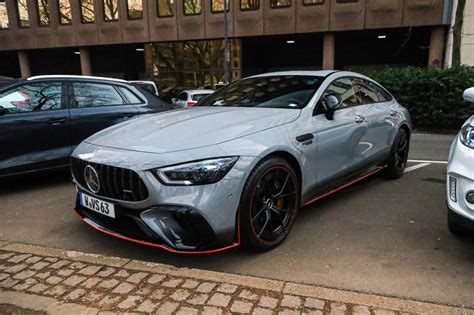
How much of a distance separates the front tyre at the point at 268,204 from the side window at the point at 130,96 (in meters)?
3.38

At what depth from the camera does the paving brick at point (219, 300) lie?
2.58 m

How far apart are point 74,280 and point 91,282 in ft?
0.44

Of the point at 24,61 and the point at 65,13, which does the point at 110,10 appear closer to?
the point at 65,13

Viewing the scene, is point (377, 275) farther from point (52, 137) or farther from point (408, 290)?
point (52, 137)

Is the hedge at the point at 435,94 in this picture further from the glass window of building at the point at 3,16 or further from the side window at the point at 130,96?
the glass window of building at the point at 3,16

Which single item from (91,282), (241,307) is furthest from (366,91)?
(91,282)

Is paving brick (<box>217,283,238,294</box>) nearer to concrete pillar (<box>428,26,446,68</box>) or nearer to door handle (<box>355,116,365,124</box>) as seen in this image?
door handle (<box>355,116,365,124</box>)

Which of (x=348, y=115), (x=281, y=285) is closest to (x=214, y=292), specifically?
(x=281, y=285)

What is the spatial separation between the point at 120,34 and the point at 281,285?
24755 mm

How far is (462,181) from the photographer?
2.86 m

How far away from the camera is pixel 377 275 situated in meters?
2.97

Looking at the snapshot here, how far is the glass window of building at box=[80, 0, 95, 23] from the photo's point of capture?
25.5 metres

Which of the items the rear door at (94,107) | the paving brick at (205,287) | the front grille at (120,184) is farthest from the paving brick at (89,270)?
the rear door at (94,107)

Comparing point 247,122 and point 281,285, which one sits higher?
point 247,122
